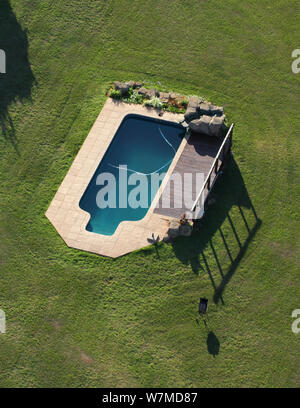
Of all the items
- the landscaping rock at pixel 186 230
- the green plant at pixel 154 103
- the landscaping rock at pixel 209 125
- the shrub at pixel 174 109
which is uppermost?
the green plant at pixel 154 103

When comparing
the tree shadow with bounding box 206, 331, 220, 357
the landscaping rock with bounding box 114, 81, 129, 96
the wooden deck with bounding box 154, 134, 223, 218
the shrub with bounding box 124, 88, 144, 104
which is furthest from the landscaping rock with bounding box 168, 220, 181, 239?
the landscaping rock with bounding box 114, 81, 129, 96

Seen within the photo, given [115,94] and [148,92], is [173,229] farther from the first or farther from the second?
[115,94]

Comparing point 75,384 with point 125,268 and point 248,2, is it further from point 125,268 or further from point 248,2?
point 248,2

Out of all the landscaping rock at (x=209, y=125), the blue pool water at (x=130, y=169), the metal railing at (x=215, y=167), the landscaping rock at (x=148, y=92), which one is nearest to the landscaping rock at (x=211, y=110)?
the landscaping rock at (x=209, y=125)

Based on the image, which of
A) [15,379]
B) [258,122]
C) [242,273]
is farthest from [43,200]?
[258,122]

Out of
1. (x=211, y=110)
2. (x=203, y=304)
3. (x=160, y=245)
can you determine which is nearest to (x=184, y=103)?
(x=211, y=110)

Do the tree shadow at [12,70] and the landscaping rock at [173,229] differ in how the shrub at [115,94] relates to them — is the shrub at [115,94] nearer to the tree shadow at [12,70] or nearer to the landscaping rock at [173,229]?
the tree shadow at [12,70]
